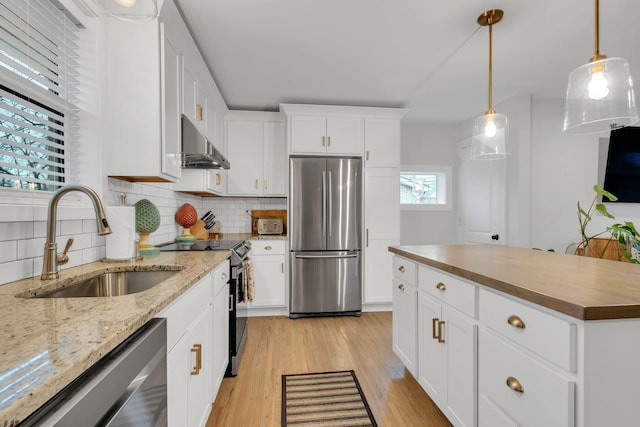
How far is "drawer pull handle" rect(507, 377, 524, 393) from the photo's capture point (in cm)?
108

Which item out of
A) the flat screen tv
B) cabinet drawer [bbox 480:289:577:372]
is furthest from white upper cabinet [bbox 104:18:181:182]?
the flat screen tv

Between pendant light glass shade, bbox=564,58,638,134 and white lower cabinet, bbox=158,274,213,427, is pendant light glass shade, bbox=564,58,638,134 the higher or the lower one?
the higher one

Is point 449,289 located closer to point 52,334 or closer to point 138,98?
point 52,334

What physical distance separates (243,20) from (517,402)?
2.55 meters

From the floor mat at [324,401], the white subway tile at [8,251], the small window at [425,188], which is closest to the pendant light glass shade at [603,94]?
the floor mat at [324,401]

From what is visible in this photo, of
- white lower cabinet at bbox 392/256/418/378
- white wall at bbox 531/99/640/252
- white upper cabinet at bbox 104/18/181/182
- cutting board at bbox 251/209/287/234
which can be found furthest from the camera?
cutting board at bbox 251/209/287/234

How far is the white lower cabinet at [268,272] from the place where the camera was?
3521 mm

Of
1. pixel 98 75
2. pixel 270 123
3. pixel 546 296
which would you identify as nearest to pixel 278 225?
pixel 270 123

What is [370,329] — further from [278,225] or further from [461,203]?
[461,203]

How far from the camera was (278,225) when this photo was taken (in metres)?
3.77

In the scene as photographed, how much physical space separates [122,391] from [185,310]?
0.55m

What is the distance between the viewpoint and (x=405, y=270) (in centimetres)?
216

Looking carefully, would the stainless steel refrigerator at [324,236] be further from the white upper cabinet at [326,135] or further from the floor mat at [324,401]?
the floor mat at [324,401]

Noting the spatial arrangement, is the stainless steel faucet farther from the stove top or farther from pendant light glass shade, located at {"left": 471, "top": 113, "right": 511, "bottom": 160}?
pendant light glass shade, located at {"left": 471, "top": 113, "right": 511, "bottom": 160}
